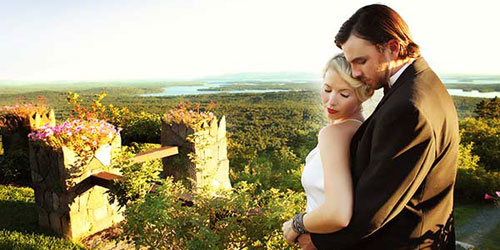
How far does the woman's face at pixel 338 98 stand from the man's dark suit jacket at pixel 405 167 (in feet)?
0.52

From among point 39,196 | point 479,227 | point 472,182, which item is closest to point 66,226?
point 39,196

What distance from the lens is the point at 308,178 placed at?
1.32 meters

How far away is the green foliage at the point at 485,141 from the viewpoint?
8.58 m

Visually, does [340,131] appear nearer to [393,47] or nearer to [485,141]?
[393,47]

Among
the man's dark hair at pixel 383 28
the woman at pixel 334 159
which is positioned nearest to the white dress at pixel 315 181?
the woman at pixel 334 159

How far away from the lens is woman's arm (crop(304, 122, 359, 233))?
1.07 metres

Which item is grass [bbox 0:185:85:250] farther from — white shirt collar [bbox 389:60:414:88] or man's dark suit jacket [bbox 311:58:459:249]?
white shirt collar [bbox 389:60:414:88]

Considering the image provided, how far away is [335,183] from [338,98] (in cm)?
33

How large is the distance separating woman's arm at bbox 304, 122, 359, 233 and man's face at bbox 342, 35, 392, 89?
7.2 inches

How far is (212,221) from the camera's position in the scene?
2.46m

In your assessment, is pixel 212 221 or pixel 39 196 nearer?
pixel 212 221

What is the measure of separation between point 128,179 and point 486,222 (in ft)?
20.5

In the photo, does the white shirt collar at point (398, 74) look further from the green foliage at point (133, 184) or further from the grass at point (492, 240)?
the grass at point (492, 240)

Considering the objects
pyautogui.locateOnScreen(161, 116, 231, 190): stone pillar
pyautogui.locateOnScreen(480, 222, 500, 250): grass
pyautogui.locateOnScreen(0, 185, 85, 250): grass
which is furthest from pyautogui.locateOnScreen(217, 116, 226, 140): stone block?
pyautogui.locateOnScreen(480, 222, 500, 250): grass
